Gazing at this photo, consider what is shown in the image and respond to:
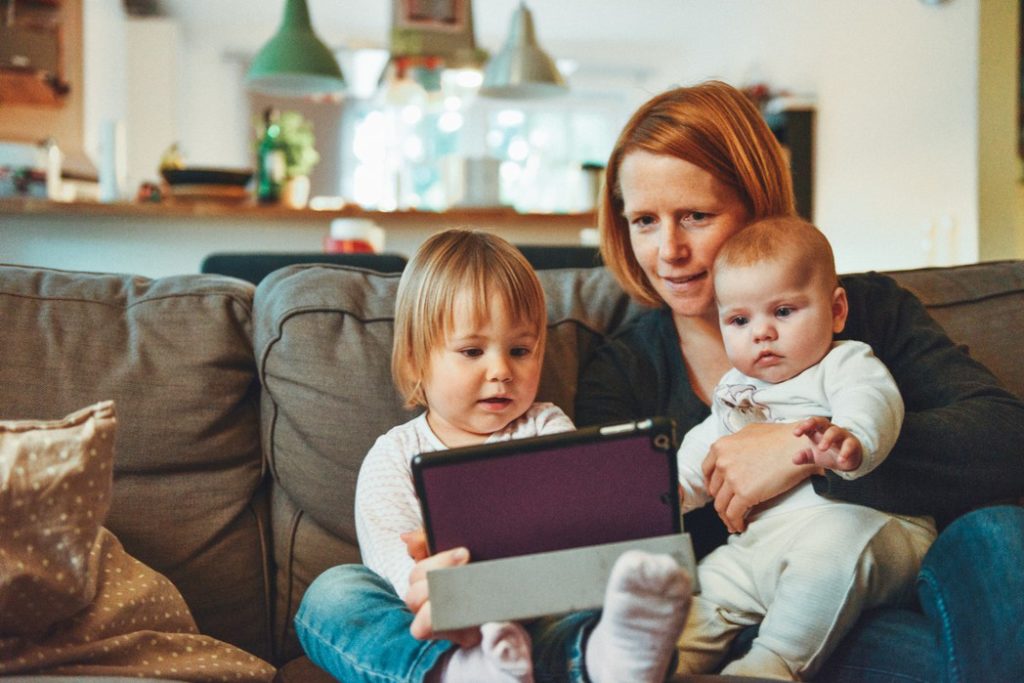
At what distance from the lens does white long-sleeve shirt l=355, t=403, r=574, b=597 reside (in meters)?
1.11

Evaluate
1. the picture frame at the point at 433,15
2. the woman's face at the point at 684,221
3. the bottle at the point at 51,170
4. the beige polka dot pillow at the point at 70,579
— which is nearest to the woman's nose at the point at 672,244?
the woman's face at the point at 684,221

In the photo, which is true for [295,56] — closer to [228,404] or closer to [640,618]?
[228,404]

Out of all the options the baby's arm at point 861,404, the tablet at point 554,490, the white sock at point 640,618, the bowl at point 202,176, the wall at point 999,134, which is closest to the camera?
the white sock at point 640,618

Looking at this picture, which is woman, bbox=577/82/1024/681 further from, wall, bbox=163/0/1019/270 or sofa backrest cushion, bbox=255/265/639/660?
wall, bbox=163/0/1019/270

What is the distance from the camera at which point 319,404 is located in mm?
1374

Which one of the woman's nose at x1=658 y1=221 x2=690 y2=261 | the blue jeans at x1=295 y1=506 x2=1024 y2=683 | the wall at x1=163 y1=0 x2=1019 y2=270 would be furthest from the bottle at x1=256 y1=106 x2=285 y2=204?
the blue jeans at x1=295 y1=506 x2=1024 y2=683

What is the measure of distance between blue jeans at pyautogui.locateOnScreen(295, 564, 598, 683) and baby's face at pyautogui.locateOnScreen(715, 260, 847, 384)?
0.47m

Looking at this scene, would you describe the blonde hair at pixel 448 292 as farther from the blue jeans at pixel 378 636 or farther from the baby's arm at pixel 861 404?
the baby's arm at pixel 861 404

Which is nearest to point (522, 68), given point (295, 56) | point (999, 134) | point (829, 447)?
point (295, 56)

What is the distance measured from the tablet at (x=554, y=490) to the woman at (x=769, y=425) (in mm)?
345

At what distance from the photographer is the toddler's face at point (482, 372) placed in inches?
48.3

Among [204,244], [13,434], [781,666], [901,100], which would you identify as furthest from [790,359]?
[901,100]

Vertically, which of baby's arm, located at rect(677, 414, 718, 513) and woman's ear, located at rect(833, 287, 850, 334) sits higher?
woman's ear, located at rect(833, 287, 850, 334)

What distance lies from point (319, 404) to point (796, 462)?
69 cm
